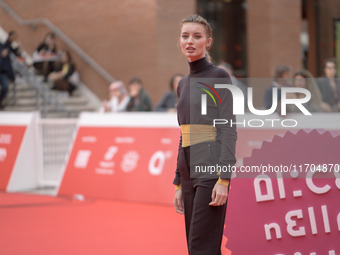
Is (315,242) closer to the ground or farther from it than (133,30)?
closer to the ground

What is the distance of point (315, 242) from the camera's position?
15.4 feet

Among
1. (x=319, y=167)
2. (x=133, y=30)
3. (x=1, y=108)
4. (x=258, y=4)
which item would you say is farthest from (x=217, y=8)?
(x=319, y=167)

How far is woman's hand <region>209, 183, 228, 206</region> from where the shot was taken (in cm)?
385

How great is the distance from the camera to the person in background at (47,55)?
17547 millimetres

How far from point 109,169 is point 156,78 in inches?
265

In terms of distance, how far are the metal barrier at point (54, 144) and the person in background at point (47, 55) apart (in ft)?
22.2

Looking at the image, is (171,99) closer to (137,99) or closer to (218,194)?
(137,99)

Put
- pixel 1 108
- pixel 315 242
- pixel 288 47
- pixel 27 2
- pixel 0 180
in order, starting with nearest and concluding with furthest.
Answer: pixel 315 242 < pixel 0 180 < pixel 1 108 < pixel 288 47 < pixel 27 2

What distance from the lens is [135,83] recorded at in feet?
39.2

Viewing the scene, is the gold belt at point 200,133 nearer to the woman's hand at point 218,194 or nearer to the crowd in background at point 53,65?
the woman's hand at point 218,194

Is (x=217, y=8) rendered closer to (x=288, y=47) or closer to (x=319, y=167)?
(x=288, y=47)

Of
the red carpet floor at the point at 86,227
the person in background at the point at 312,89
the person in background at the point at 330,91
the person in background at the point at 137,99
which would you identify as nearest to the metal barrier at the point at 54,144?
the red carpet floor at the point at 86,227

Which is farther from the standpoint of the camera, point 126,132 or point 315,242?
point 126,132

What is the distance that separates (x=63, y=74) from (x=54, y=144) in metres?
6.58
